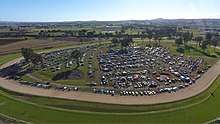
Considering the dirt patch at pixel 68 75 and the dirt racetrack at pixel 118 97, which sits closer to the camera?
the dirt racetrack at pixel 118 97

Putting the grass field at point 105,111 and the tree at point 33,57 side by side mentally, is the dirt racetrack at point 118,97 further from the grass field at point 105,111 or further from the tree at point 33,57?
the tree at point 33,57

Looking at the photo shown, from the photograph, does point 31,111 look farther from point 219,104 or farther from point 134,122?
point 219,104

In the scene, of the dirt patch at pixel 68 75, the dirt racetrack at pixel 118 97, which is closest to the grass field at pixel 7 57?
the dirt patch at pixel 68 75

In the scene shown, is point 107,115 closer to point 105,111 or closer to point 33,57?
point 105,111

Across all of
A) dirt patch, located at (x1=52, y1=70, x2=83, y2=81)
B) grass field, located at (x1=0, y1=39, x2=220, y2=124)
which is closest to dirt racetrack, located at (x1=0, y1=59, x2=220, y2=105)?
grass field, located at (x1=0, y1=39, x2=220, y2=124)

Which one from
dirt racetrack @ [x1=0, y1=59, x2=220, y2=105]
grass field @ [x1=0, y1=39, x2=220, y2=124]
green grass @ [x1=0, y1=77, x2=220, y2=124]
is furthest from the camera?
dirt racetrack @ [x1=0, y1=59, x2=220, y2=105]

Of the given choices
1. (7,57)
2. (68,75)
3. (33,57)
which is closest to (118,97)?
(68,75)

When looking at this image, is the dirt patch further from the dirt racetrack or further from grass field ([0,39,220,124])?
grass field ([0,39,220,124])

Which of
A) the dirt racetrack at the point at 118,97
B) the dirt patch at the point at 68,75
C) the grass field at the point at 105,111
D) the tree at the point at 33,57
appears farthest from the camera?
the tree at the point at 33,57

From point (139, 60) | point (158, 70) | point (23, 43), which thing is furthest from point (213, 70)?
point (23, 43)
